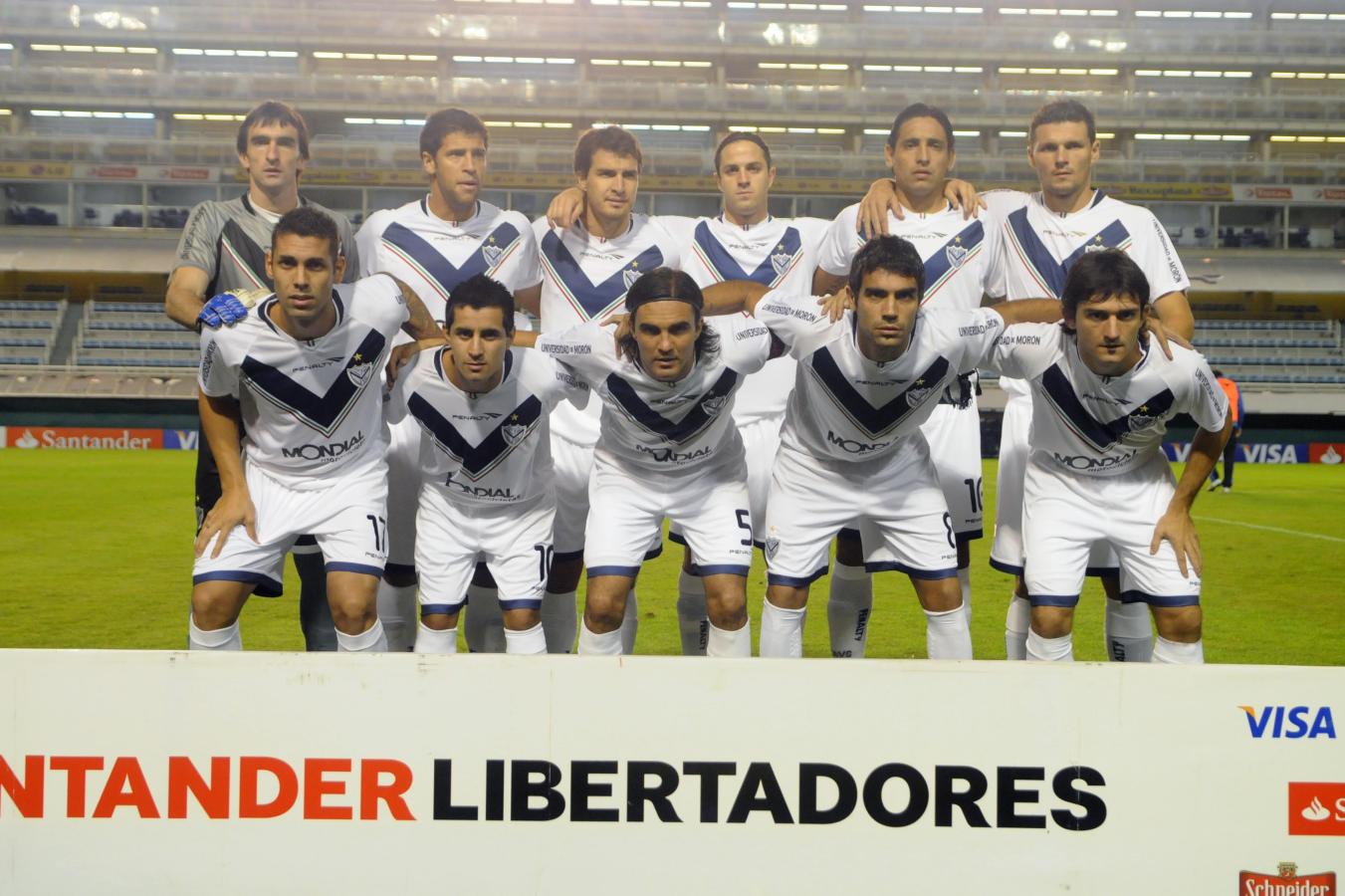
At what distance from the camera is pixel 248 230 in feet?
14.7

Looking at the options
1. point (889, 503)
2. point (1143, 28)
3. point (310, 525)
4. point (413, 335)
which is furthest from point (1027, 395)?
point (1143, 28)

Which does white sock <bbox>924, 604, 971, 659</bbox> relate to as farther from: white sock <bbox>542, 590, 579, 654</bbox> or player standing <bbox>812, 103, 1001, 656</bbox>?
white sock <bbox>542, 590, 579, 654</bbox>

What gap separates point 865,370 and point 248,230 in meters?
2.22

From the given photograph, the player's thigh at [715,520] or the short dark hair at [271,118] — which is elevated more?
the short dark hair at [271,118]

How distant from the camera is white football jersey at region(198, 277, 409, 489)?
407cm

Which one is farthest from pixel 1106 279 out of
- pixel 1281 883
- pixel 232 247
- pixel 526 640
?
pixel 232 247

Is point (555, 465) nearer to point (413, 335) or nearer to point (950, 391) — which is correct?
point (413, 335)

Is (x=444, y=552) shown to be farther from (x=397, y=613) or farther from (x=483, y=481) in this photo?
(x=397, y=613)

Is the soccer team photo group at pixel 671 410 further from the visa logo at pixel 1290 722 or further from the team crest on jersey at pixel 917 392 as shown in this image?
the visa logo at pixel 1290 722

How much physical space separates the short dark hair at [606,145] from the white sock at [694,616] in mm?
1631

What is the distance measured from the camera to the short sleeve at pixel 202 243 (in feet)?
14.5

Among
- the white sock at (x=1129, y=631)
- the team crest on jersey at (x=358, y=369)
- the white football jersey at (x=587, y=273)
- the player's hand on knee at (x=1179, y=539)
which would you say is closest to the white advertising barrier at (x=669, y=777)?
the player's hand on knee at (x=1179, y=539)

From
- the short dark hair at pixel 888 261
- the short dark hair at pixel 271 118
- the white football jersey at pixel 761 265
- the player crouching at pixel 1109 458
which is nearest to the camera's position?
the short dark hair at pixel 888 261

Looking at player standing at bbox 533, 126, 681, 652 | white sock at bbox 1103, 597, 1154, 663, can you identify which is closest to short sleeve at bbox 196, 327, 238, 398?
player standing at bbox 533, 126, 681, 652
